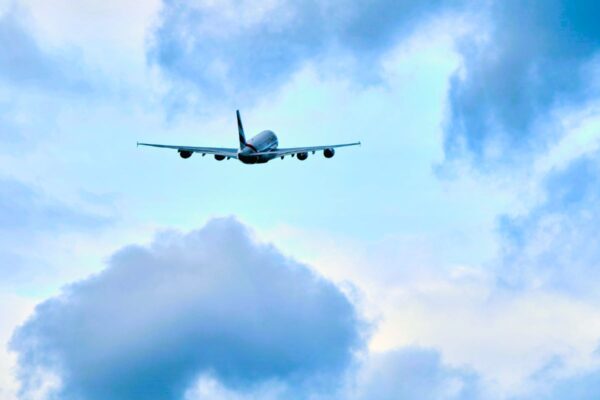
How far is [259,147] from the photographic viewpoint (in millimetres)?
168500

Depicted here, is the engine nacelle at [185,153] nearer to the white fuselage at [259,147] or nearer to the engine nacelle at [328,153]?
the white fuselage at [259,147]

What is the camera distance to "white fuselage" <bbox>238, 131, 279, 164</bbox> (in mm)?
160500

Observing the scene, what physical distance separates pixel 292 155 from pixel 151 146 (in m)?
25.7

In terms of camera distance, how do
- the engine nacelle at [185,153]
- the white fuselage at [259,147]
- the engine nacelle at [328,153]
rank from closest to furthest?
1. the engine nacelle at [185,153]
2. the engine nacelle at [328,153]
3. the white fuselage at [259,147]

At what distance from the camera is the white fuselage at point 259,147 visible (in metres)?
160

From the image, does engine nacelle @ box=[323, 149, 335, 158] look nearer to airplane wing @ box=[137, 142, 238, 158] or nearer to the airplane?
the airplane

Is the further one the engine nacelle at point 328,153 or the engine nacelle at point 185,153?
the engine nacelle at point 328,153

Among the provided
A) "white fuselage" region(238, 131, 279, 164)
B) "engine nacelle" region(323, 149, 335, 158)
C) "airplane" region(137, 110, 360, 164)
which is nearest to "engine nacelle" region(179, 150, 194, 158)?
"airplane" region(137, 110, 360, 164)

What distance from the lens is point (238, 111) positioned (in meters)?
179

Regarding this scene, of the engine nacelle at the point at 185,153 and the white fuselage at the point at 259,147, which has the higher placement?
the white fuselage at the point at 259,147

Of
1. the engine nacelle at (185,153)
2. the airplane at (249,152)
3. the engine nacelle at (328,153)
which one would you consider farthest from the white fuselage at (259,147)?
the engine nacelle at (328,153)

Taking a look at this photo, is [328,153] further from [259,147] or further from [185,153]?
[185,153]

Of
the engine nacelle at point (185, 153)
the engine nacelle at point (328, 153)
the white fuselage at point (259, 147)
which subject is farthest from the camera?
the white fuselage at point (259, 147)

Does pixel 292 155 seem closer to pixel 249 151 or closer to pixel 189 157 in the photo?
pixel 249 151
